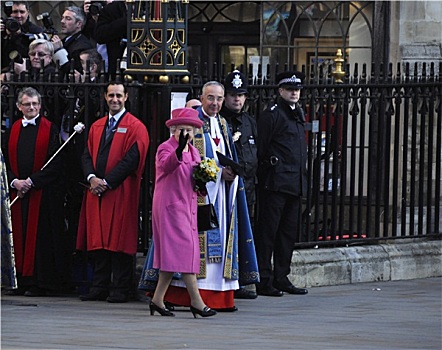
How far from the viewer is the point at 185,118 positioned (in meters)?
12.0

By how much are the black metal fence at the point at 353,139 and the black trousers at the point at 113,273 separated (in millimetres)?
254

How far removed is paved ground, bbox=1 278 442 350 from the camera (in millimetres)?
10477

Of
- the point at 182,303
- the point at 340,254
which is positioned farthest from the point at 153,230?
the point at 340,254

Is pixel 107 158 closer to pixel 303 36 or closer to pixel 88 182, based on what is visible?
pixel 88 182

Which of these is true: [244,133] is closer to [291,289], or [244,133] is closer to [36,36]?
[291,289]

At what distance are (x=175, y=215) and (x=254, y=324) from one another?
1.09 meters

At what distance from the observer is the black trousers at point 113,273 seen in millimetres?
13141

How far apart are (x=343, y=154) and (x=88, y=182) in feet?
8.82

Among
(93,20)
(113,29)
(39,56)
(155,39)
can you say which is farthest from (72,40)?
(155,39)

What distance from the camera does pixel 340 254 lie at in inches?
574

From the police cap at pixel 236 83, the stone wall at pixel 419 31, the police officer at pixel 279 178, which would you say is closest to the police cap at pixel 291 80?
the police officer at pixel 279 178

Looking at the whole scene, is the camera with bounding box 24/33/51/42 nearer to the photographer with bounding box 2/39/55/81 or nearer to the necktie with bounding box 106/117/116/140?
the photographer with bounding box 2/39/55/81

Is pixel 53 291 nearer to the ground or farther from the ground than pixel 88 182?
nearer to the ground

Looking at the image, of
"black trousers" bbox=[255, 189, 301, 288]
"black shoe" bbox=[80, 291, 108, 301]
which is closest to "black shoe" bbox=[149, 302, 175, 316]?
"black shoe" bbox=[80, 291, 108, 301]
